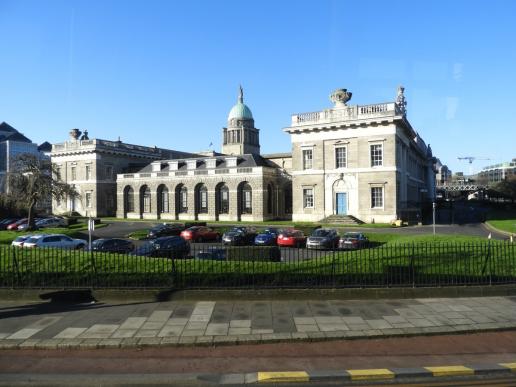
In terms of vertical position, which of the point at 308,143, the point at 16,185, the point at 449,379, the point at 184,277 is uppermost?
the point at 308,143

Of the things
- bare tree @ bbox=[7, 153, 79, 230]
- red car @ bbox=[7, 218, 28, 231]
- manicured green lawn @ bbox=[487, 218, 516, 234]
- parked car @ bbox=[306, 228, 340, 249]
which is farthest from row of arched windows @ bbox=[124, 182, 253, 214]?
manicured green lawn @ bbox=[487, 218, 516, 234]

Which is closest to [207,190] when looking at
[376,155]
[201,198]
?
[201,198]

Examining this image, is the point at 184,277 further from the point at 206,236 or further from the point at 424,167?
the point at 424,167

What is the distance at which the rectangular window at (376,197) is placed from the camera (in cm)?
4781

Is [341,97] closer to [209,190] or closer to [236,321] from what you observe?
[209,190]

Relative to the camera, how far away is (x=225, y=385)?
7184mm

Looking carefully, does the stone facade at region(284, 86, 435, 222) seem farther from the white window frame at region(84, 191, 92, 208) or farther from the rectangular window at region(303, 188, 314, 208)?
the white window frame at region(84, 191, 92, 208)

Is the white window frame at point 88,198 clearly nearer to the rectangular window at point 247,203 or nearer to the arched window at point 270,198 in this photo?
the rectangular window at point 247,203

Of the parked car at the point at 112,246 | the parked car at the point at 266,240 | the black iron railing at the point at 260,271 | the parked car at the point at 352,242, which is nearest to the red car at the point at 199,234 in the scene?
the parked car at the point at 266,240

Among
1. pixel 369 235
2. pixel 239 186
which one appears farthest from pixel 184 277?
pixel 239 186

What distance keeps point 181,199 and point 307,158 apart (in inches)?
839

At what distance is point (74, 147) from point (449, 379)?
75797 millimetres

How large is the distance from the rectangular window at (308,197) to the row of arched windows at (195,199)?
7.67m

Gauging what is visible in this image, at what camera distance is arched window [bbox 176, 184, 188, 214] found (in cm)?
6234
